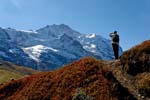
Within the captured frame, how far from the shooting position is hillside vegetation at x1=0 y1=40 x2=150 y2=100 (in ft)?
116

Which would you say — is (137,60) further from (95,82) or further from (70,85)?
(70,85)

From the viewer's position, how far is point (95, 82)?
37.9 meters

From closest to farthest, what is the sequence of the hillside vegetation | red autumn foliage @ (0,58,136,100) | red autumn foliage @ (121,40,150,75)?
the hillside vegetation
red autumn foliage @ (0,58,136,100)
red autumn foliage @ (121,40,150,75)

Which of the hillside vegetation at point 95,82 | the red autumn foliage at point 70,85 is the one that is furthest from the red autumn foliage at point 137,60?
the red autumn foliage at point 70,85

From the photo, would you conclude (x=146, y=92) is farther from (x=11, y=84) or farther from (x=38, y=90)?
(x=11, y=84)

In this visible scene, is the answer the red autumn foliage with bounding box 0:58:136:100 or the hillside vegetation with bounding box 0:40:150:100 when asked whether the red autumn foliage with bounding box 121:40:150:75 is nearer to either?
the hillside vegetation with bounding box 0:40:150:100

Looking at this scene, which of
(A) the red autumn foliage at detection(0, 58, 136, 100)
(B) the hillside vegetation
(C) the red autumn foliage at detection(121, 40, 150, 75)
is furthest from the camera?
(C) the red autumn foliage at detection(121, 40, 150, 75)

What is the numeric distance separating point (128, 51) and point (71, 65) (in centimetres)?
697

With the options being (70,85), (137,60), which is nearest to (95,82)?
(70,85)

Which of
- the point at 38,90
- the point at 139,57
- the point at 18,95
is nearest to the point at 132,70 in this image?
the point at 139,57

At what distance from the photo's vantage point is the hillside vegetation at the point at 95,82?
116ft

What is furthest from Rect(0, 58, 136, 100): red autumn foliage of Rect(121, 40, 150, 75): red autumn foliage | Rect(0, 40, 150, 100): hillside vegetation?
Rect(121, 40, 150, 75): red autumn foliage

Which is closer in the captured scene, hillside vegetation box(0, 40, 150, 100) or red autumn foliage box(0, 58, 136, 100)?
hillside vegetation box(0, 40, 150, 100)

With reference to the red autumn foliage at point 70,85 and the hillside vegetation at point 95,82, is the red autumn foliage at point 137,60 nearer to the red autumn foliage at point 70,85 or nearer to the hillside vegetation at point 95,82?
the hillside vegetation at point 95,82
